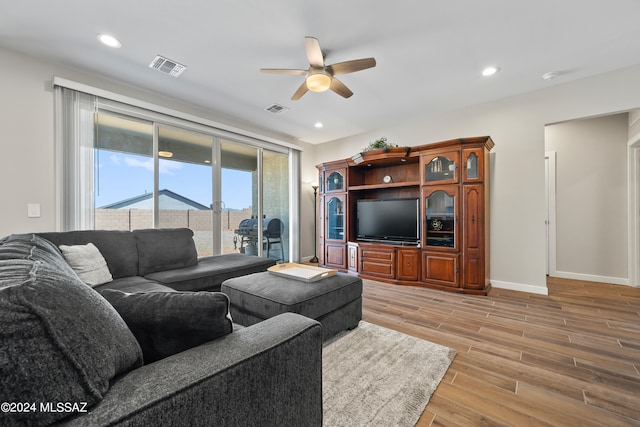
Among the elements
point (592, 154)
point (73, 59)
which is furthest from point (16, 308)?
point (592, 154)

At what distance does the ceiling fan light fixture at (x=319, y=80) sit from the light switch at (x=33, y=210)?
299cm

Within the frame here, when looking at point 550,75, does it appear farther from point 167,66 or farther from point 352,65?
point 167,66

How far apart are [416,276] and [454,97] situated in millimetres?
2593

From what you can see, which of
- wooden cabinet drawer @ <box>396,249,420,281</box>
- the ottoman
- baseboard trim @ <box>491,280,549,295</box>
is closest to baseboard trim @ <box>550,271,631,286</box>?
baseboard trim @ <box>491,280,549,295</box>

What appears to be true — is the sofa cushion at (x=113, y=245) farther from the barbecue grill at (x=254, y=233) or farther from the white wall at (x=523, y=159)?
the white wall at (x=523, y=159)

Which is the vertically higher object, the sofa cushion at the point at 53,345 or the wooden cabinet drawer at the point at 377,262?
the sofa cushion at the point at 53,345

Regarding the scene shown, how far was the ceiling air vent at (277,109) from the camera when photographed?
3.91 meters

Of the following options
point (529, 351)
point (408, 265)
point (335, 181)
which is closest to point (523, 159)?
point (408, 265)

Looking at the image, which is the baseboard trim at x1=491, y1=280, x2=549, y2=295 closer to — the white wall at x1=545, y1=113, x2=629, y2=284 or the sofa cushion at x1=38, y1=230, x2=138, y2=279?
the white wall at x1=545, y1=113, x2=629, y2=284

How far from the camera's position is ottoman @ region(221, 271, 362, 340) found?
1.88 meters

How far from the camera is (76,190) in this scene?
9.35 ft

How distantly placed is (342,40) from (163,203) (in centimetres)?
303

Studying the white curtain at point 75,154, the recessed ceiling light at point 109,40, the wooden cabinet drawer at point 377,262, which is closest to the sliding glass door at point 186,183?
the white curtain at point 75,154

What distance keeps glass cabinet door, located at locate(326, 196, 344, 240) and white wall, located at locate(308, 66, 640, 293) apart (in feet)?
7.61
